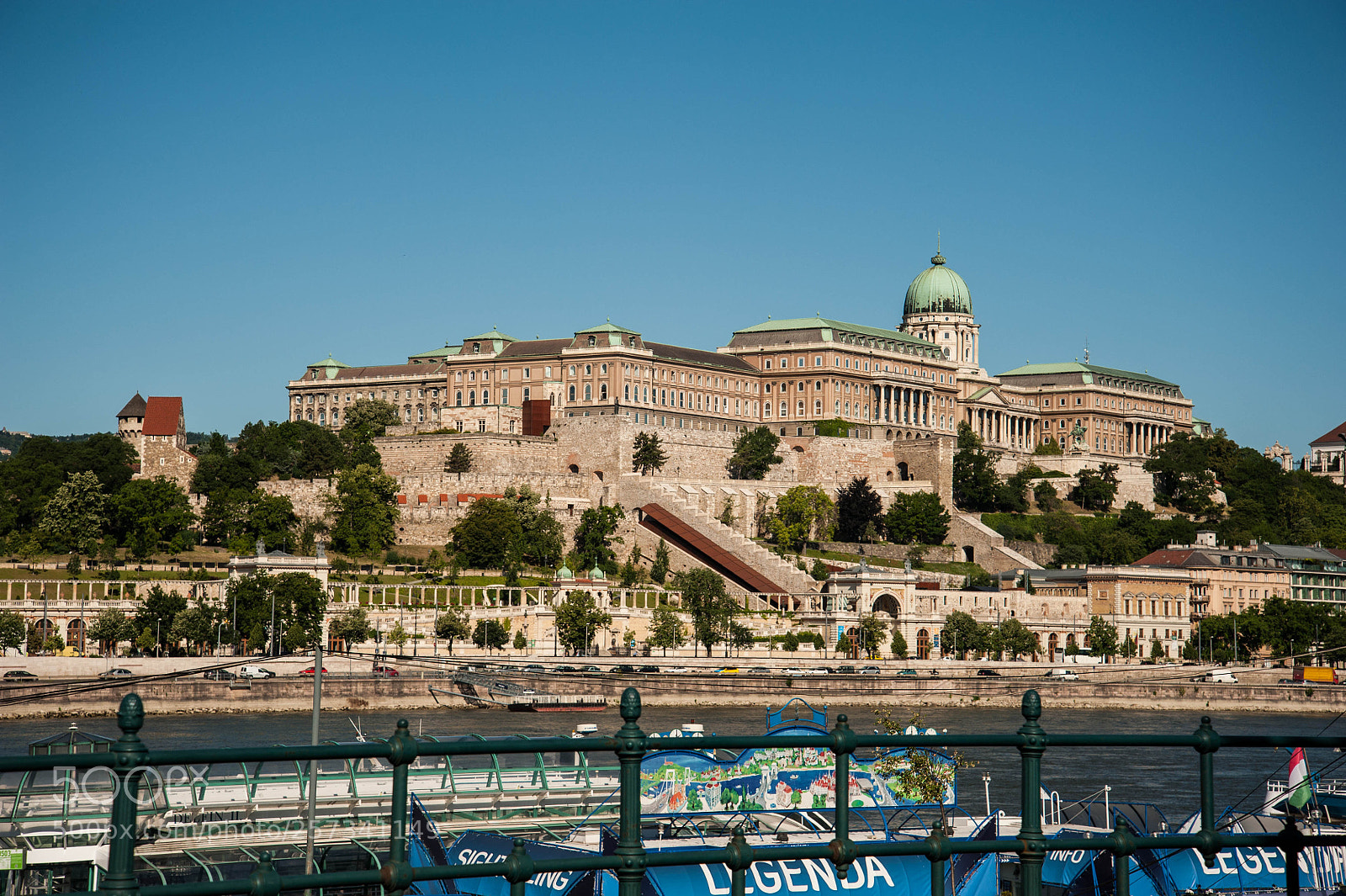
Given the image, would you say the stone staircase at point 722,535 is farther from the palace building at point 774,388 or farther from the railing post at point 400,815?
the railing post at point 400,815

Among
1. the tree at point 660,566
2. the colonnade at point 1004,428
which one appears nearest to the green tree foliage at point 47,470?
the tree at point 660,566

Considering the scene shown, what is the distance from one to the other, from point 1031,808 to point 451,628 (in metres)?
66.9

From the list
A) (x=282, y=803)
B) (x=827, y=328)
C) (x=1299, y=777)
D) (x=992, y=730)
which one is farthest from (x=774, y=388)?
(x=282, y=803)

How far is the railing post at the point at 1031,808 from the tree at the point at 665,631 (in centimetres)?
6998

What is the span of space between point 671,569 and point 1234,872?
72937mm

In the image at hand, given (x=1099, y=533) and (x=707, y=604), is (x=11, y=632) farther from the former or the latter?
(x=1099, y=533)

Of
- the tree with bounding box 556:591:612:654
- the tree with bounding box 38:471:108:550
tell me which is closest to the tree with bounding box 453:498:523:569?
the tree with bounding box 556:591:612:654

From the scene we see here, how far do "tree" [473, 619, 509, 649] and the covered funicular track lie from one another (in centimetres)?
4995

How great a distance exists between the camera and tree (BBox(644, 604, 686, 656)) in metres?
78.1

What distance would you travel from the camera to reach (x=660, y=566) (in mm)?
90938

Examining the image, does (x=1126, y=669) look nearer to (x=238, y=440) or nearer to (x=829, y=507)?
(x=829, y=507)

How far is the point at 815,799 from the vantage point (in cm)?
1794

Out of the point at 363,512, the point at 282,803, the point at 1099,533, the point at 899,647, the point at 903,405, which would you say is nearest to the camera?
the point at 282,803

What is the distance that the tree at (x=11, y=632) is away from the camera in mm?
66375
